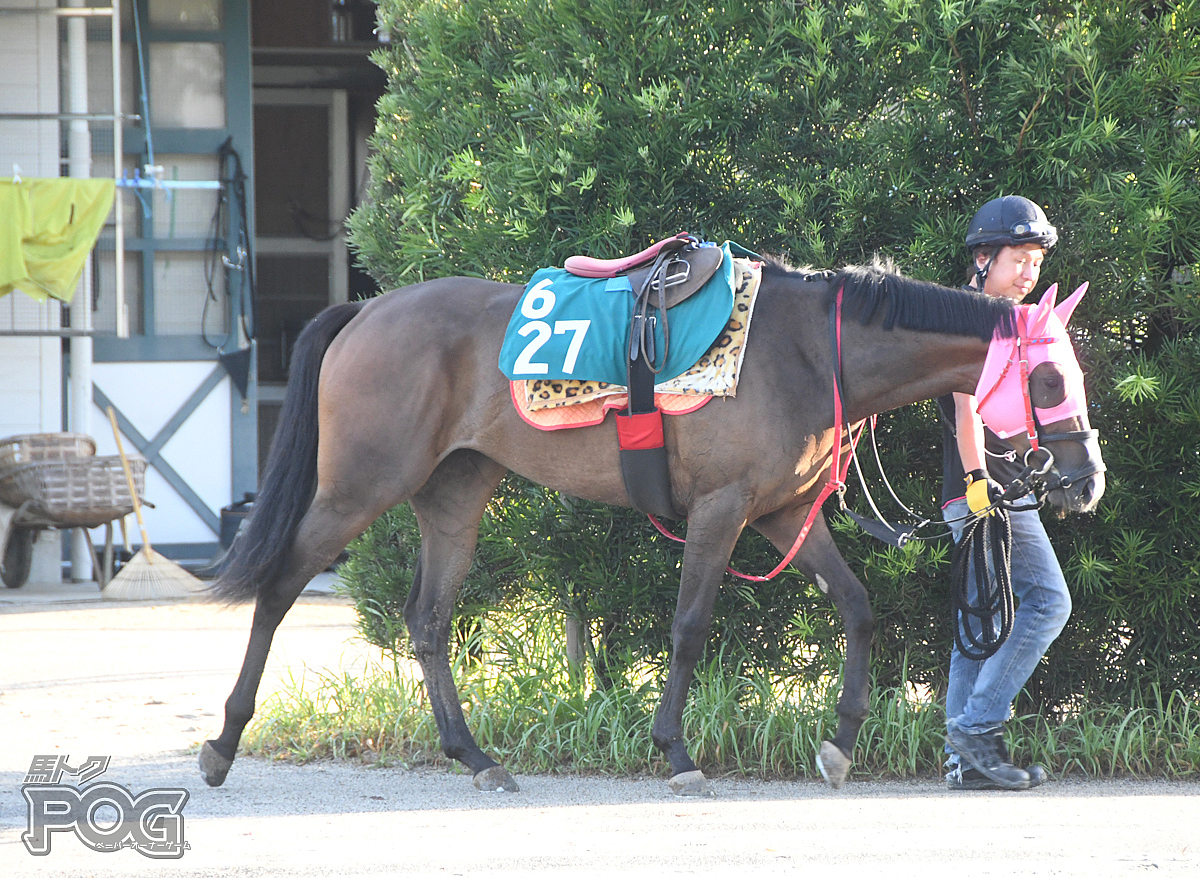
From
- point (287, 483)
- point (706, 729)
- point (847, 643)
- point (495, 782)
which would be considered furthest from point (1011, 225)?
point (287, 483)

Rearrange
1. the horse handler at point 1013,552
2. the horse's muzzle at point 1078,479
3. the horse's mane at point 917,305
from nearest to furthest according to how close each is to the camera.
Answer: the horse's muzzle at point 1078,479
the horse's mane at point 917,305
the horse handler at point 1013,552

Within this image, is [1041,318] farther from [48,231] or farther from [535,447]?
[48,231]

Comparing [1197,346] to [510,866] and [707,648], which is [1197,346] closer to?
[707,648]

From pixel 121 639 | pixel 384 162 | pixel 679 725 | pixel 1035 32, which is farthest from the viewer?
pixel 121 639

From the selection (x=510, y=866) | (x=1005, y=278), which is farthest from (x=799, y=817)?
(x=1005, y=278)

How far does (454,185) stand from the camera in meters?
5.43

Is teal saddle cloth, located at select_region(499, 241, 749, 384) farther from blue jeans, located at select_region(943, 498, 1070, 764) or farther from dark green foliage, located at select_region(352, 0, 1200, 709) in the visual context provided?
blue jeans, located at select_region(943, 498, 1070, 764)

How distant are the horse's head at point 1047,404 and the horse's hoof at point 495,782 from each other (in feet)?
6.86

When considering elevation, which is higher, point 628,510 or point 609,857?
point 628,510

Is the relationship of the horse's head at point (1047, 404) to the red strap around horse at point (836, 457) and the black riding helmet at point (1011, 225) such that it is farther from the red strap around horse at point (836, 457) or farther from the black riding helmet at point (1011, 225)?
the red strap around horse at point (836, 457)

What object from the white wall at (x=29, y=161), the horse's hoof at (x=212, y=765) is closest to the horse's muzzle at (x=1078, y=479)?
the horse's hoof at (x=212, y=765)

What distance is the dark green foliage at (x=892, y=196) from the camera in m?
4.63

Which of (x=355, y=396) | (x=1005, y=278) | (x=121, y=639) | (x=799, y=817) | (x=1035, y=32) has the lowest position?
(x=121, y=639)

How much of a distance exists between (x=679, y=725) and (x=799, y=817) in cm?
52
